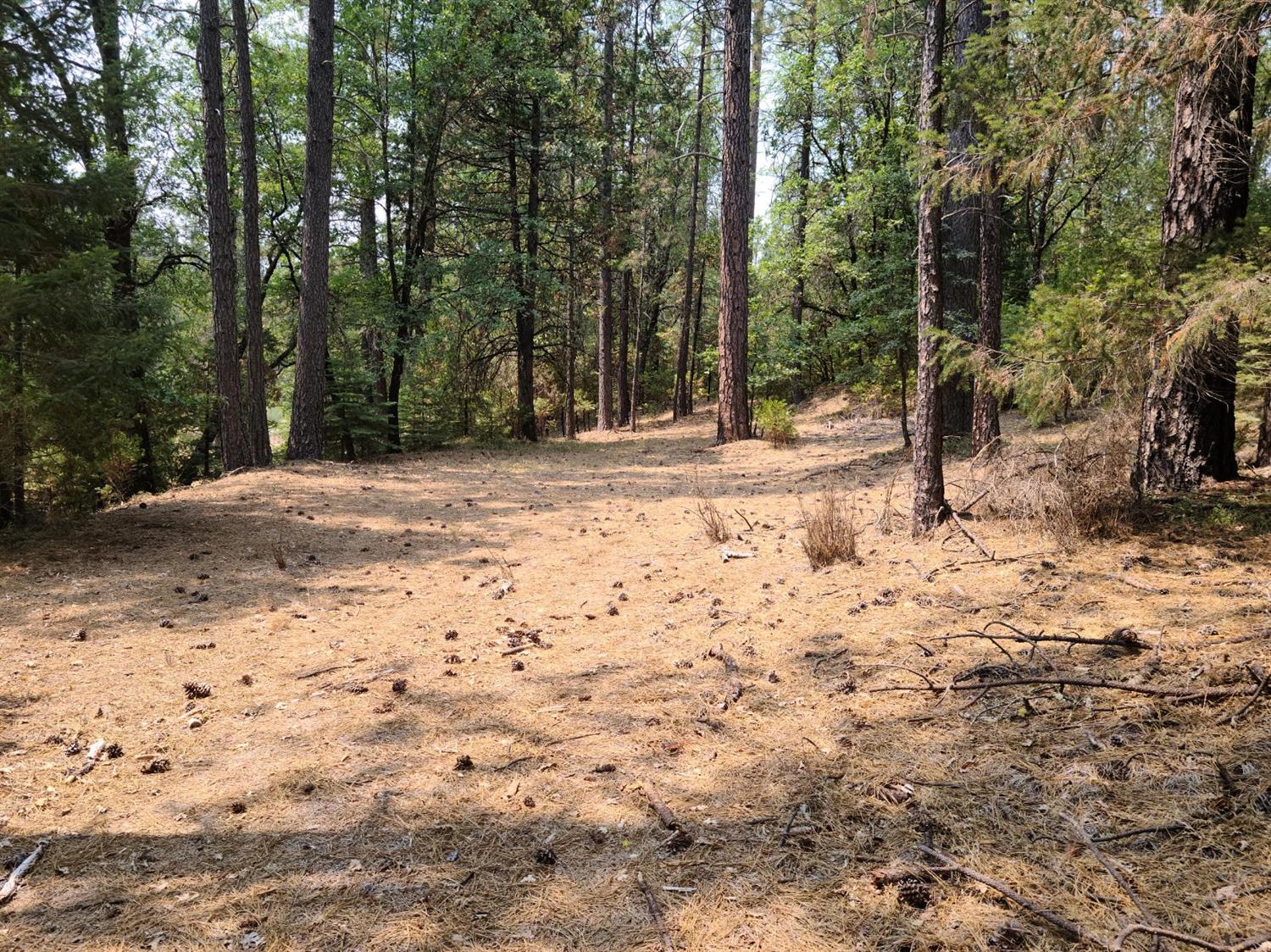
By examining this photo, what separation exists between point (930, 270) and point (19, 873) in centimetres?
588

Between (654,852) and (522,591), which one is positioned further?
(522,591)

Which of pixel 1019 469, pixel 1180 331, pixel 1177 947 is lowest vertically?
pixel 1177 947

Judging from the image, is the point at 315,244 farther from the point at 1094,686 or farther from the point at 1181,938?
the point at 1181,938

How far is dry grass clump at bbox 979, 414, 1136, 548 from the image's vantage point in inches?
187

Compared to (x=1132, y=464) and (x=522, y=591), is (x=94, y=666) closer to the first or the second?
(x=522, y=591)

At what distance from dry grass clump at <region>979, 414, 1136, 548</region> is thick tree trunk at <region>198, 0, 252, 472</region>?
10.5 meters

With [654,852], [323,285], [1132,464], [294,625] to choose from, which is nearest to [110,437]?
[294,625]

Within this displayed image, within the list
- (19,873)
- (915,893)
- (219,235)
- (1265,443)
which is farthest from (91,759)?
(219,235)

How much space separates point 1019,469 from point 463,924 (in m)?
4.94

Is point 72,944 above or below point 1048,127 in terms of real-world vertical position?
below

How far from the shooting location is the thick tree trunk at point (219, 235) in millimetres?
10039

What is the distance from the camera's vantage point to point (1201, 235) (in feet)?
14.6

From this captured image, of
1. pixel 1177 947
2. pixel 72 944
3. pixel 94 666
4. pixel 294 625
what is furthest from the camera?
pixel 294 625

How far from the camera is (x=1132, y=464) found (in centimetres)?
529
